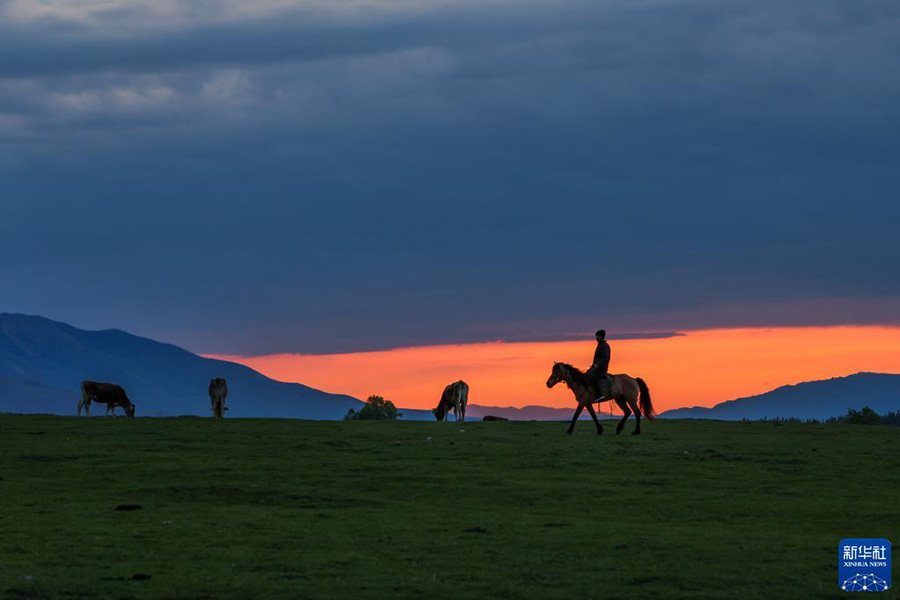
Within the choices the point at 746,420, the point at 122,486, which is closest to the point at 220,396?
the point at 746,420

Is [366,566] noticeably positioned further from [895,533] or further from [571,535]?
[895,533]

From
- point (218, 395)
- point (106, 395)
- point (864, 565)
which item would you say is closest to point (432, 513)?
point (864, 565)

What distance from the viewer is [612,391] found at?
43.0 metres

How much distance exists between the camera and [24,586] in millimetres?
17859

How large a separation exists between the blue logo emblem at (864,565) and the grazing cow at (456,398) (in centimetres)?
4674

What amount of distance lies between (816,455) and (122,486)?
19.5m

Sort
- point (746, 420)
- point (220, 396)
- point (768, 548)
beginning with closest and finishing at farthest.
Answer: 1. point (768, 548)
2. point (746, 420)
3. point (220, 396)

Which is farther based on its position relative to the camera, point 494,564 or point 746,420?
point 746,420

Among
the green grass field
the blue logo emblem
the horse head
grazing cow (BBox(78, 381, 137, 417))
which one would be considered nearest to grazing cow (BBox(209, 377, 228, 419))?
grazing cow (BBox(78, 381, 137, 417))

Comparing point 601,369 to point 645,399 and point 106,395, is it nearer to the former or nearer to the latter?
point 645,399

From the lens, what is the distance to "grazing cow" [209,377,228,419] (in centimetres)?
6373

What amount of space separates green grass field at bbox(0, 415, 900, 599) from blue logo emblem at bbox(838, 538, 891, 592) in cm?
33

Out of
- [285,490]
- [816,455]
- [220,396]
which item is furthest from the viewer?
[220,396]

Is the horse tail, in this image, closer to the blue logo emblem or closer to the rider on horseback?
the rider on horseback
